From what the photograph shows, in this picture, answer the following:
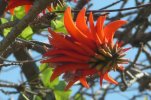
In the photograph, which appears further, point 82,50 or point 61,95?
point 61,95

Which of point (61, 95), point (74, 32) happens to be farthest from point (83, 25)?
point (61, 95)

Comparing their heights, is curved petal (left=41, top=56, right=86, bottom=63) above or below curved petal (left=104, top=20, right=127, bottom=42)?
below

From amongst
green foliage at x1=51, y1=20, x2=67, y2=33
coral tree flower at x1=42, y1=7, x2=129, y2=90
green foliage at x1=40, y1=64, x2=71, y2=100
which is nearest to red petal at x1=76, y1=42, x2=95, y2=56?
coral tree flower at x1=42, y1=7, x2=129, y2=90

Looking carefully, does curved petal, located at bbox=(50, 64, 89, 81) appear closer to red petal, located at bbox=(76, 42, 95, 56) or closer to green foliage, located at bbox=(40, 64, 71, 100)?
red petal, located at bbox=(76, 42, 95, 56)

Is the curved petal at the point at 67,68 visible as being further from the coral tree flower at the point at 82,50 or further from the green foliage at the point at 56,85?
the green foliage at the point at 56,85

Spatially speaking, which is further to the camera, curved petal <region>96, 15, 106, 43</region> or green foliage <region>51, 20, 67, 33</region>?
green foliage <region>51, 20, 67, 33</region>

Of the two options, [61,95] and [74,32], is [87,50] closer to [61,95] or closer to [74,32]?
[74,32]

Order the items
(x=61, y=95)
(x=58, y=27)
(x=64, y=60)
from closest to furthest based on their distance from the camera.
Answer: (x=64, y=60)
(x=58, y=27)
(x=61, y=95)
